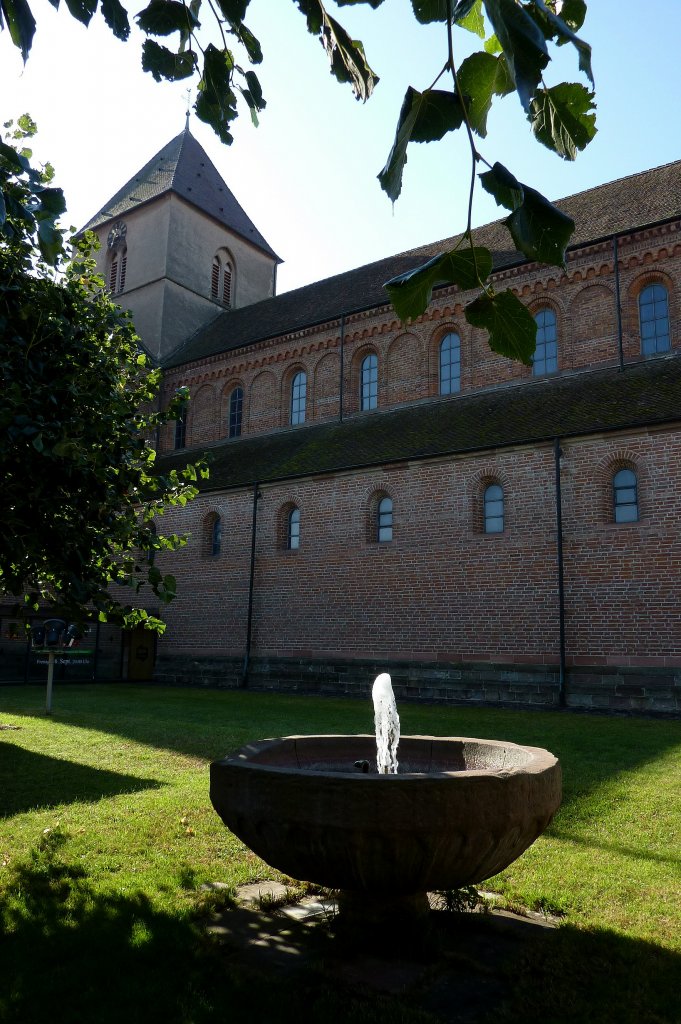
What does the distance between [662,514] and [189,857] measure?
40.8ft

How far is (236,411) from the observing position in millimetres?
27484

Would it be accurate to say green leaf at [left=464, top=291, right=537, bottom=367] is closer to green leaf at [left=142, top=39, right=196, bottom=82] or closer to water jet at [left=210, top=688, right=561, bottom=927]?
green leaf at [left=142, top=39, right=196, bottom=82]

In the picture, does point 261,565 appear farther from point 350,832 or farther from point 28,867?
point 350,832

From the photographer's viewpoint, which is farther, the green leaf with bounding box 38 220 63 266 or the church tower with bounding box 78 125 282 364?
the church tower with bounding box 78 125 282 364

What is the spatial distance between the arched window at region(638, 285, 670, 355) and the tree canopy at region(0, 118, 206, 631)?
48.4 ft

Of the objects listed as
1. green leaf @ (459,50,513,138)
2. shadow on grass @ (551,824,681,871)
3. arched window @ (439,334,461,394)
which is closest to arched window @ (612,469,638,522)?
arched window @ (439,334,461,394)

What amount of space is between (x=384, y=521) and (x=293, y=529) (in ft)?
10.4

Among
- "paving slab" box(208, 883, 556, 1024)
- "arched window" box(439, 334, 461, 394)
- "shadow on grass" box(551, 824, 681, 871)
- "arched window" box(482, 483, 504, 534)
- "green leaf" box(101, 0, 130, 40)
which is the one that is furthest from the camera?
"arched window" box(439, 334, 461, 394)

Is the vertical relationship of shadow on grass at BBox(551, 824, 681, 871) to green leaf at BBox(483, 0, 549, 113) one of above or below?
below

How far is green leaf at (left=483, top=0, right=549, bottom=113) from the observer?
4.29 ft

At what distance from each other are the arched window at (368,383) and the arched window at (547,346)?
17.7 feet

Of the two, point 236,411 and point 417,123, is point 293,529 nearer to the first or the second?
point 236,411

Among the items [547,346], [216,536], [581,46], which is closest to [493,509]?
[547,346]

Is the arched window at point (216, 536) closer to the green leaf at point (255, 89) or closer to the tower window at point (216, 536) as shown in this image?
the tower window at point (216, 536)
